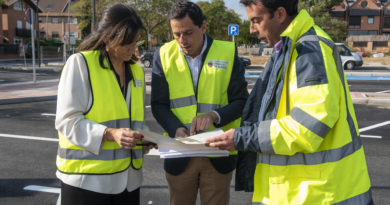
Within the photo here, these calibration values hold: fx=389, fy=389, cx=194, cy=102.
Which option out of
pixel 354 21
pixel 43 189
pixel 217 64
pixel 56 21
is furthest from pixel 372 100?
pixel 56 21

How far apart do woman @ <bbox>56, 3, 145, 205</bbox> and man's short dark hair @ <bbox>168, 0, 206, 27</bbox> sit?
1.17 ft

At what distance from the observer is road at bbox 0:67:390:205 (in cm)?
459

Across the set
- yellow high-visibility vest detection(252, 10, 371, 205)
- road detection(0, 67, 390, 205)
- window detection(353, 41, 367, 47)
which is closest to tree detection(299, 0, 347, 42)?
window detection(353, 41, 367, 47)

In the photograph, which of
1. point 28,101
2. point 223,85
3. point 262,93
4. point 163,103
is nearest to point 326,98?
point 262,93

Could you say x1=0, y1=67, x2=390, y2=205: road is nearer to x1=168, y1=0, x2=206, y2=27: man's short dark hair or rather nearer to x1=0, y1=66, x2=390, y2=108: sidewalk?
x1=0, y1=66, x2=390, y2=108: sidewalk

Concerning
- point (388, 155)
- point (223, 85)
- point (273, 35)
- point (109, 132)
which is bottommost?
point (388, 155)

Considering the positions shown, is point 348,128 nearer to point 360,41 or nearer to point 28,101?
point 28,101

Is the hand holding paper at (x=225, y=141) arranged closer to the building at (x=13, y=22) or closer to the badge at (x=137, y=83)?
the badge at (x=137, y=83)

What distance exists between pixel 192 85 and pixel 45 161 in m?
3.99

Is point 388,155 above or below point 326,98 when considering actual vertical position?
below

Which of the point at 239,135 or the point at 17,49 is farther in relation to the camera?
the point at 17,49

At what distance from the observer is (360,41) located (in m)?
56.2

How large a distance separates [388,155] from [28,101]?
10248 millimetres

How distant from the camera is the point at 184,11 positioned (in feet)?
8.86
